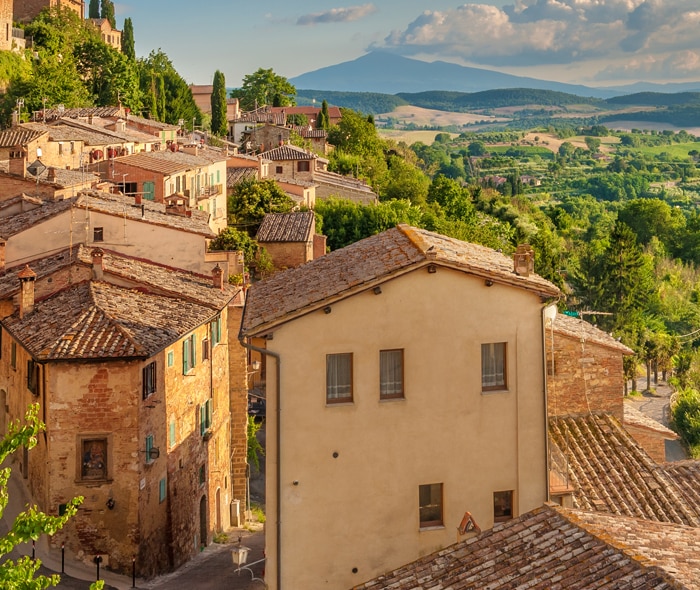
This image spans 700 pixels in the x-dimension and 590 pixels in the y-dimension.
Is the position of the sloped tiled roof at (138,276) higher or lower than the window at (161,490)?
higher

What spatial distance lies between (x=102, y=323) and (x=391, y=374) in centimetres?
938

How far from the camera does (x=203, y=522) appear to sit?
27109 mm

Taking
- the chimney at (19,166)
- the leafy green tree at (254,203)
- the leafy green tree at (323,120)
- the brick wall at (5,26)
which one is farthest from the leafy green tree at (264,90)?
the chimney at (19,166)

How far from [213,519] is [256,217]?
25.2m

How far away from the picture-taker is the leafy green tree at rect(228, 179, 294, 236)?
5116 centimetres

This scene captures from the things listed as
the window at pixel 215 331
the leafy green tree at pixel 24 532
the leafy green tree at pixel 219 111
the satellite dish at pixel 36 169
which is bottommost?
the leafy green tree at pixel 24 532

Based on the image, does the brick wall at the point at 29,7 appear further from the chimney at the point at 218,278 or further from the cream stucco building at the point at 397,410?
the cream stucco building at the point at 397,410

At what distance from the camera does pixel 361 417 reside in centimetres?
1577

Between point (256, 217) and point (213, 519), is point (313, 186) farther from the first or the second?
point (213, 519)

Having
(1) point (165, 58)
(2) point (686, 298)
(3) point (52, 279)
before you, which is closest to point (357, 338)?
(3) point (52, 279)

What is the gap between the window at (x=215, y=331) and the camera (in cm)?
2728

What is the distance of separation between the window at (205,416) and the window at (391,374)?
37.6 ft

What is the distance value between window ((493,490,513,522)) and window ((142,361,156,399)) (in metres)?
9.33

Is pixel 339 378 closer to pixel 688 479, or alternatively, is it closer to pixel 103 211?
pixel 688 479
